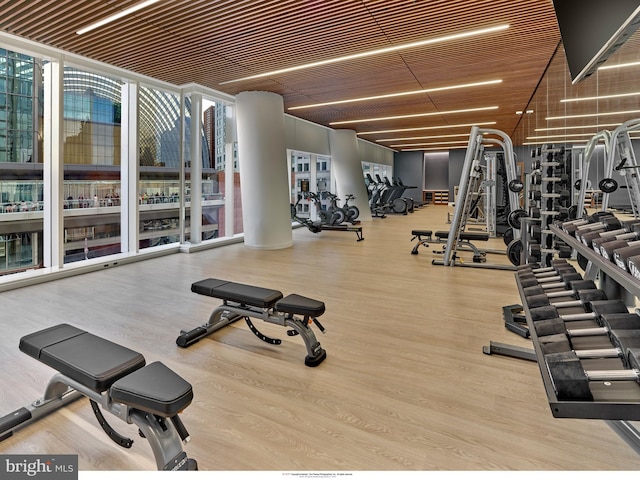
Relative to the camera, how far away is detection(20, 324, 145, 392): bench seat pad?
5.57 ft

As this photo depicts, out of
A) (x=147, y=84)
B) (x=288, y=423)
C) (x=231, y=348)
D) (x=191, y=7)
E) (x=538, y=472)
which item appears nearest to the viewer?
(x=538, y=472)

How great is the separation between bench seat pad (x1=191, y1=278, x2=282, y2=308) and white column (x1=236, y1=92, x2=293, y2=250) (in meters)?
4.29

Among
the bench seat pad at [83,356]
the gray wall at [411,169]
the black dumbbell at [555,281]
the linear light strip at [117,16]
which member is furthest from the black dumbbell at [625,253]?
the gray wall at [411,169]

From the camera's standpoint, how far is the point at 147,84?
6773mm

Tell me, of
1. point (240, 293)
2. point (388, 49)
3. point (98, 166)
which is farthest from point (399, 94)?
point (240, 293)

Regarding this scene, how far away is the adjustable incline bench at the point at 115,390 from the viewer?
1490mm

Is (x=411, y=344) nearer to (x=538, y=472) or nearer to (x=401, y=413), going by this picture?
(x=401, y=413)

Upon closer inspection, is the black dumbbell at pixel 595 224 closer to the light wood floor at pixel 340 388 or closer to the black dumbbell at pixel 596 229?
the black dumbbell at pixel 596 229

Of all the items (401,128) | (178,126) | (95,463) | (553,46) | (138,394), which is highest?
(401,128)

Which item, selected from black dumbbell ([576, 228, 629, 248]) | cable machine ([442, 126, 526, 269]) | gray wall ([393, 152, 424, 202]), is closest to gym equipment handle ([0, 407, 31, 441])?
black dumbbell ([576, 228, 629, 248])

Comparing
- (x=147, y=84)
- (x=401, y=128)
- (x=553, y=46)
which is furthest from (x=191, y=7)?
(x=401, y=128)

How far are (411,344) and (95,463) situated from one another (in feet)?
7.08

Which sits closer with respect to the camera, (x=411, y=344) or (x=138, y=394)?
(x=138, y=394)

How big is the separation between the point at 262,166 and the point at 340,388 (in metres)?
5.73
